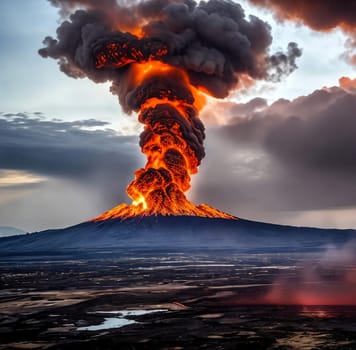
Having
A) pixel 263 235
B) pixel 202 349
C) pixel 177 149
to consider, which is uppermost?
pixel 177 149

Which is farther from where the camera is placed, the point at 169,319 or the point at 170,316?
the point at 170,316

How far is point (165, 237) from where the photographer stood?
15288 centimetres

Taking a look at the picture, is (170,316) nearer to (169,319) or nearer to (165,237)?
(169,319)

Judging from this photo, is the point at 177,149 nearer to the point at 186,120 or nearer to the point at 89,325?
the point at 186,120

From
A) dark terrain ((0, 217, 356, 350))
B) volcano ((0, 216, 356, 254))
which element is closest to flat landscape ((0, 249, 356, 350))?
dark terrain ((0, 217, 356, 350))

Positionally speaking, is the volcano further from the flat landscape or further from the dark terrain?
the flat landscape

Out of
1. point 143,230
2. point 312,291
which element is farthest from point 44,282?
point 143,230

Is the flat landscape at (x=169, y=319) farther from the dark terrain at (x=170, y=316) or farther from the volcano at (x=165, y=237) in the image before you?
the volcano at (x=165, y=237)

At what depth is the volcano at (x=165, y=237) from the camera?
14812 centimetres

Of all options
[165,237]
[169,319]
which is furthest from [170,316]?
[165,237]

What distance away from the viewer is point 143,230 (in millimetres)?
154000

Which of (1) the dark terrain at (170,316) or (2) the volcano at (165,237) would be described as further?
(2) the volcano at (165,237)

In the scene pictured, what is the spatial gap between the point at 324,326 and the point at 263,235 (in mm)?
144939

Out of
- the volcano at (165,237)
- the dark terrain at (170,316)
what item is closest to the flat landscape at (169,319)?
the dark terrain at (170,316)
